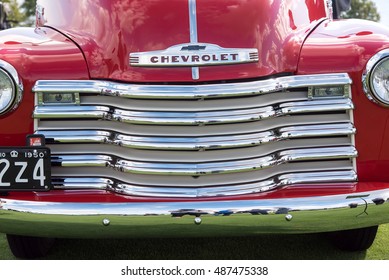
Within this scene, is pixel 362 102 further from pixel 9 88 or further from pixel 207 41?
pixel 9 88

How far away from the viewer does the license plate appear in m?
2.41

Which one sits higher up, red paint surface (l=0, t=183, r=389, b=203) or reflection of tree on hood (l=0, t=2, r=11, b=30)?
reflection of tree on hood (l=0, t=2, r=11, b=30)

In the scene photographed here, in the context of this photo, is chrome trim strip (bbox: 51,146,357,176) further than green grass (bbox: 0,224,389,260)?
No

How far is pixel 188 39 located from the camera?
266cm

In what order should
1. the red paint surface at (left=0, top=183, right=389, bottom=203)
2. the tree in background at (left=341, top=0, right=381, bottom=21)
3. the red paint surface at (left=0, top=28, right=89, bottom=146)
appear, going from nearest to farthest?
1. the red paint surface at (left=0, top=183, right=389, bottom=203)
2. the red paint surface at (left=0, top=28, right=89, bottom=146)
3. the tree in background at (left=341, top=0, right=381, bottom=21)

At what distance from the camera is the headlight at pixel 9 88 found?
8.19 feet

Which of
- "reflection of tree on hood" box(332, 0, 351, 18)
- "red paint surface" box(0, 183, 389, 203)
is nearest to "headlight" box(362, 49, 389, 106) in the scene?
"red paint surface" box(0, 183, 389, 203)

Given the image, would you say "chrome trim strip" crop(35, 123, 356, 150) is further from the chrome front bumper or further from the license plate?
the chrome front bumper

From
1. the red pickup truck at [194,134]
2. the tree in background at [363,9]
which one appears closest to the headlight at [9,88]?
the red pickup truck at [194,134]

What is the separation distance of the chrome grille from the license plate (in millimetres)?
84

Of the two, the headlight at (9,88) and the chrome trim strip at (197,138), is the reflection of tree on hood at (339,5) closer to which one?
the chrome trim strip at (197,138)

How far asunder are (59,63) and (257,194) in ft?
3.54

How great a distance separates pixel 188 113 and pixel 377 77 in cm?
89
